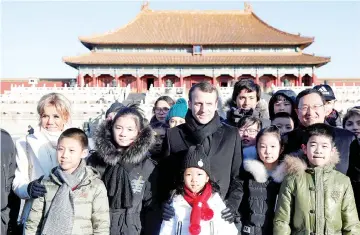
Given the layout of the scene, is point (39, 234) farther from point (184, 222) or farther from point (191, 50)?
point (191, 50)

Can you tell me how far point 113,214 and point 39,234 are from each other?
19.7 inches

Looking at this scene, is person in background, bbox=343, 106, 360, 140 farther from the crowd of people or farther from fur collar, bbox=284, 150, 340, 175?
fur collar, bbox=284, 150, 340, 175

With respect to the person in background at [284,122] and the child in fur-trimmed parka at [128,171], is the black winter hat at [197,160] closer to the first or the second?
the child in fur-trimmed parka at [128,171]

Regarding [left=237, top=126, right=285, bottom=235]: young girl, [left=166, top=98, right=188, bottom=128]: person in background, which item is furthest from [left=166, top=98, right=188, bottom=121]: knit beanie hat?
[left=237, top=126, right=285, bottom=235]: young girl

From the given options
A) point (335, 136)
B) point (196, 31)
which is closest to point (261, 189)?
point (335, 136)

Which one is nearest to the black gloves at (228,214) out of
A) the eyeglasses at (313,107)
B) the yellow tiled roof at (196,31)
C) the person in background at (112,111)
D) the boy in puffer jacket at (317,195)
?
the boy in puffer jacket at (317,195)

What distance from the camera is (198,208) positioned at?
9.05 feet

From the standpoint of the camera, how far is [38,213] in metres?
2.82

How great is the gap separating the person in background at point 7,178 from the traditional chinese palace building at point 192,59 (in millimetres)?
25335

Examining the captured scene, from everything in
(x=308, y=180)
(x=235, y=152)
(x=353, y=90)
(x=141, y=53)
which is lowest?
(x=308, y=180)

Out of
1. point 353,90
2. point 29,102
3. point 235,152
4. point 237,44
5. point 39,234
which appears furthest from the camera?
point 237,44

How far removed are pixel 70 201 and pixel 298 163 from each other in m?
1.56

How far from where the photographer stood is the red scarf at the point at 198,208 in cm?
272

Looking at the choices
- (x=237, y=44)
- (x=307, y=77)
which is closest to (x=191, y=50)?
(x=237, y=44)
